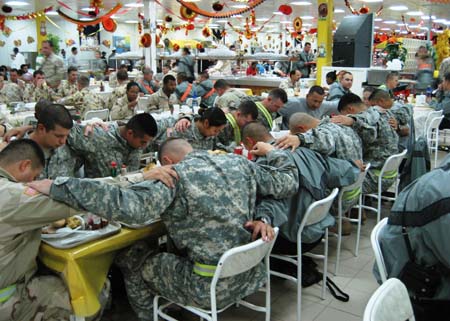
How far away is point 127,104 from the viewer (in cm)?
648

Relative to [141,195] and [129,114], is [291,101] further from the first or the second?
[141,195]

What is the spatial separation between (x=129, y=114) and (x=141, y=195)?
15.0 ft

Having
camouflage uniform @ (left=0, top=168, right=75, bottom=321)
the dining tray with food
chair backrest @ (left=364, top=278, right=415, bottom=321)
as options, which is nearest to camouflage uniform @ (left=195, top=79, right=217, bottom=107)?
the dining tray with food

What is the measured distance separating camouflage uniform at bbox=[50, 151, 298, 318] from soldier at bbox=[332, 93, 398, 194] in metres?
2.08

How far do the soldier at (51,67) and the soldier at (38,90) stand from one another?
160 mm

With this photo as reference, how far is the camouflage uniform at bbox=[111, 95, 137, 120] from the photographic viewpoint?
6445mm

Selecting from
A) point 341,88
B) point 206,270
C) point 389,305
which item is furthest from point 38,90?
point 389,305

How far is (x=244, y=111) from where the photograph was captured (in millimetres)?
4320

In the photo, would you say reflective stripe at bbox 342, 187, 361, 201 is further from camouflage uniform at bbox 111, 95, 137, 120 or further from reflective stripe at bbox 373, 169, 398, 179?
camouflage uniform at bbox 111, 95, 137, 120

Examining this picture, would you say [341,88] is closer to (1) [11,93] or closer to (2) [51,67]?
(2) [51,67]

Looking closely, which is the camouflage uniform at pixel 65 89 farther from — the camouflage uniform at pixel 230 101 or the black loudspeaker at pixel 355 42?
the black loudspeaker at pixel 355 42

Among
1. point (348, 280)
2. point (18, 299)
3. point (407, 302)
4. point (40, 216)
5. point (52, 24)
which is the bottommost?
point (348, 280)

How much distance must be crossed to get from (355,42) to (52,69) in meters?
5.52

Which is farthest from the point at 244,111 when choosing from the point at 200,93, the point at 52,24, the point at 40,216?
the point at 52,24
